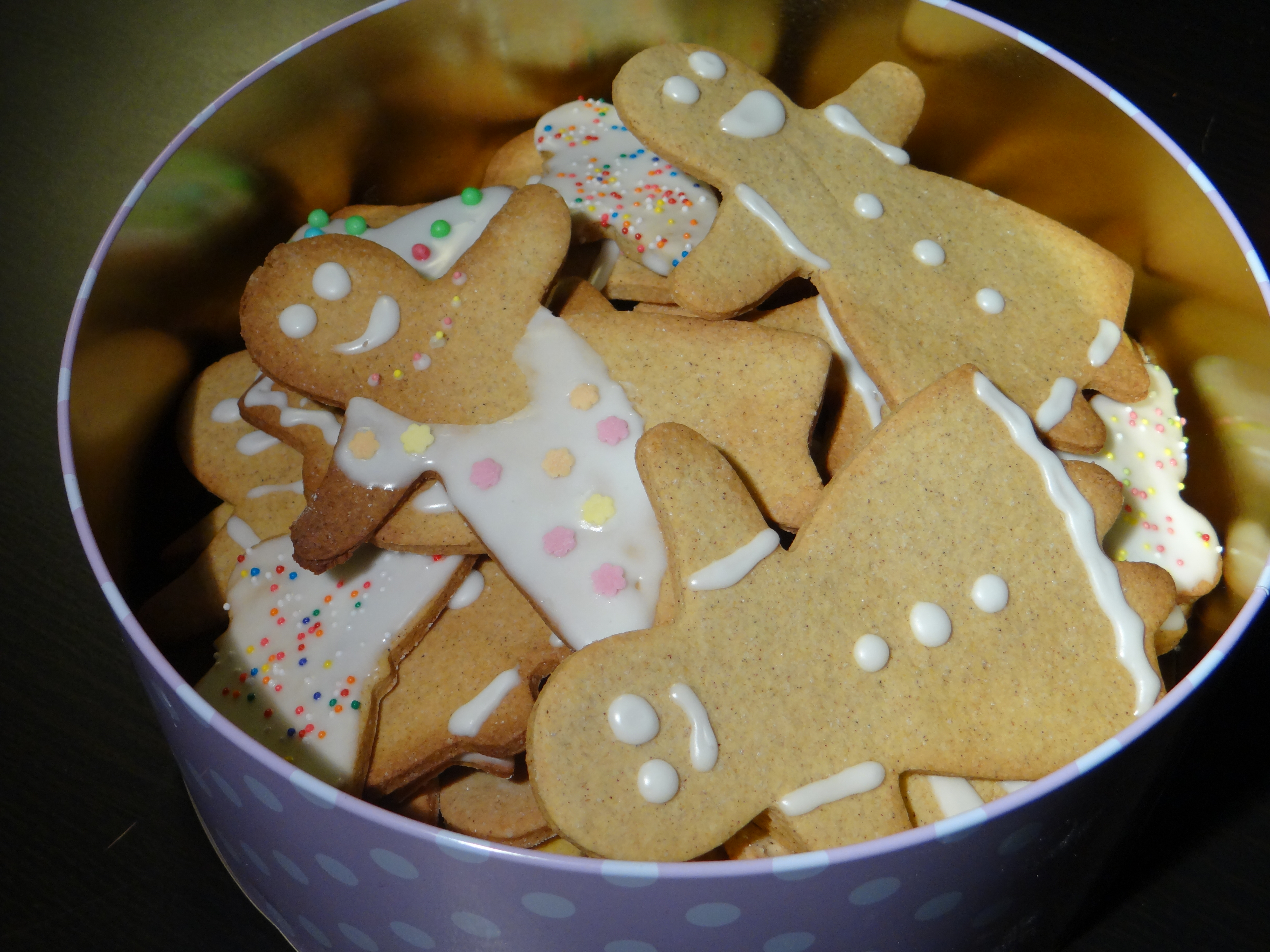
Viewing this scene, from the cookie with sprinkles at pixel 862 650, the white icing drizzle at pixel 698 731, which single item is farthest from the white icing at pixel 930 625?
the white icing drizzle at pixel 698 731

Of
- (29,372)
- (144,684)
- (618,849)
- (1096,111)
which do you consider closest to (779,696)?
(618,849)

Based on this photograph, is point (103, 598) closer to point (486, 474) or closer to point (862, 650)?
point (486, 474)

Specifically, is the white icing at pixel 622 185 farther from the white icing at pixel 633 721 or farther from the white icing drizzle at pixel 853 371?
the white icing at pixel 633 721

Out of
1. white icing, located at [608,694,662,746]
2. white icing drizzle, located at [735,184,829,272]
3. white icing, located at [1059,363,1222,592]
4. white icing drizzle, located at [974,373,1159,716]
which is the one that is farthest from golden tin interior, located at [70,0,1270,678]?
white icing, located at [608,694,662,746]

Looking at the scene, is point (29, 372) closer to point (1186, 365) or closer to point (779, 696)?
point (779, 696)

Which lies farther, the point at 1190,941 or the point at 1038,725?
the point at 1190,941

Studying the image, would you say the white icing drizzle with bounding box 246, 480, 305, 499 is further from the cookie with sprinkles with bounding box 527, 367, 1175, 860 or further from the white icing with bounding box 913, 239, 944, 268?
the white icing with bounding box 913, 239, 944, 268
